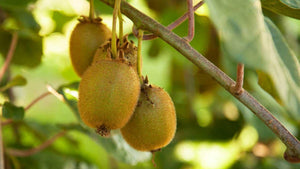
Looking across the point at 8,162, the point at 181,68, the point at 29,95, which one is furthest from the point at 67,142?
the point at 29,95

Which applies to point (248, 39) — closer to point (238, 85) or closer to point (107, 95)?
point (238, 85)

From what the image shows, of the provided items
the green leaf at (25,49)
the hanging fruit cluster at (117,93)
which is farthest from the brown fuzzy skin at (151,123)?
the green leaf at (25,49)

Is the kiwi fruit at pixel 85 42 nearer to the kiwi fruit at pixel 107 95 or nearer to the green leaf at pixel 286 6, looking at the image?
the kiwi fruit at pixel 107 95

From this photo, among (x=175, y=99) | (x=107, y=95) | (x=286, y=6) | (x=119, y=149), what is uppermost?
(x=286, y=6)

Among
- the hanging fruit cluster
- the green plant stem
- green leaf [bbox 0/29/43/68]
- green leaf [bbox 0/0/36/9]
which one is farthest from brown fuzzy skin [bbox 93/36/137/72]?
green leaf [bbox 0/29/43/68]

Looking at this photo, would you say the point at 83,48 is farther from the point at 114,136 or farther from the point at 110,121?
the point at 114,136

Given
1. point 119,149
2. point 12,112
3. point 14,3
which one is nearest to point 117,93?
point 12,112

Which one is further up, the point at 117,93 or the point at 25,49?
the point at 117,93
